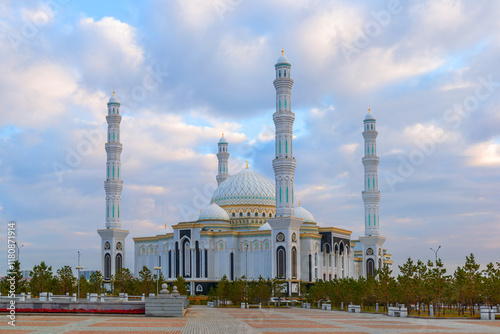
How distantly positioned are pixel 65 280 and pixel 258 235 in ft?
85.4

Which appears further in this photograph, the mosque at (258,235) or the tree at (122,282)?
the mosque at (258,235)

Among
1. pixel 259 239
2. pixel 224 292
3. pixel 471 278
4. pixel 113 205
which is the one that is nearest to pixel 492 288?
pixel 471 278

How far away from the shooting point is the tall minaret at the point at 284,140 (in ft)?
252

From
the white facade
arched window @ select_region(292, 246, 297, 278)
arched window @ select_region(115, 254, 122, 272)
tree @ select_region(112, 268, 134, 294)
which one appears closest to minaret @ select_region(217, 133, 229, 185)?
the white facade

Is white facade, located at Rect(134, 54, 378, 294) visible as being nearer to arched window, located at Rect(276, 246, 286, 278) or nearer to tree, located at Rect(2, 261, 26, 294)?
arched window, located at Rect(276, 246, 286, 278)

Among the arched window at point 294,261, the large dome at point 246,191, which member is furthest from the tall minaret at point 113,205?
the arched window at point 294,261

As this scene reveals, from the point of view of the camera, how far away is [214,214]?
88750mm

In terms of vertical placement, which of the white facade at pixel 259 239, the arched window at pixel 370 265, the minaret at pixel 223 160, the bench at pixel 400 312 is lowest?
the bench at pixel 400 312

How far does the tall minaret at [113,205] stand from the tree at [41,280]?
2471 cm

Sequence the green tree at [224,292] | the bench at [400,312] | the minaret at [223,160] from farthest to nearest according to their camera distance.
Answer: the minaret at [223,160] → the green tree at [224,292] → the bench at [400,312]

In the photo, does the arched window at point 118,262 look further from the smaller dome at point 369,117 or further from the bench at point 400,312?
the bench at point 400,312

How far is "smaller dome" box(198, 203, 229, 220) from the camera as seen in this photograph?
8850 centimetres

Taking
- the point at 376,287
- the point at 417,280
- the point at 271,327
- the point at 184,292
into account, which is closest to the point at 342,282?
the point at 376,287

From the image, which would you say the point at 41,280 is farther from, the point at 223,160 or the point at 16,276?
the point at 223,160
